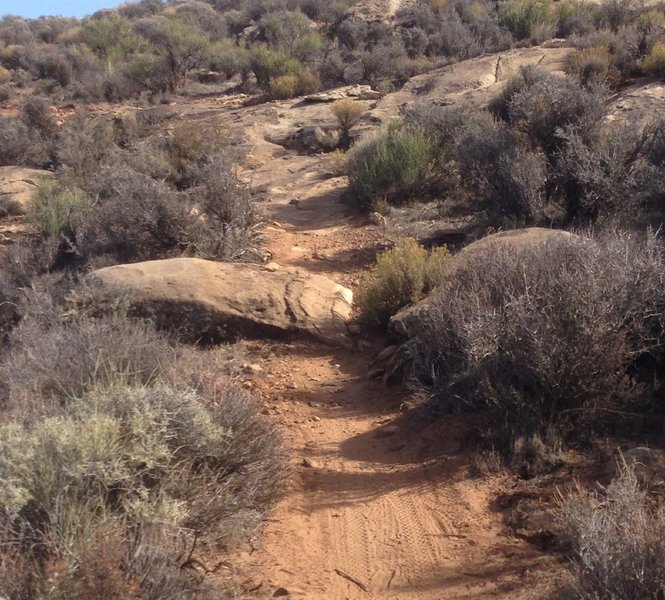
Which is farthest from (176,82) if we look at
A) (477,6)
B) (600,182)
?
(600,182)

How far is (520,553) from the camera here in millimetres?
3516

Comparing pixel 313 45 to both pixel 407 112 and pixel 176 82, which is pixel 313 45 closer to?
pixel 176 82

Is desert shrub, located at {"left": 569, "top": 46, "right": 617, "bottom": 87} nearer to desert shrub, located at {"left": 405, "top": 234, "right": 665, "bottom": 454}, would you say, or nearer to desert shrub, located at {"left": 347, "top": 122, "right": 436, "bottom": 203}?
desert shrub, located at {"left": 347, "top": 122, "right": 436, "bottom": 203}

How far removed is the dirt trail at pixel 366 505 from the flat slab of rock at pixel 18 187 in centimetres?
716

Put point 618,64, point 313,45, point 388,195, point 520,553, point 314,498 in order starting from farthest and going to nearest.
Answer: point 313,45 → point 618,64 → point 388,195 → point 314,498 → point 520,553

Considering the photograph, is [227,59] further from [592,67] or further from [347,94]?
[592,67]

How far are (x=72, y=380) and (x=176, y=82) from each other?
754 inches

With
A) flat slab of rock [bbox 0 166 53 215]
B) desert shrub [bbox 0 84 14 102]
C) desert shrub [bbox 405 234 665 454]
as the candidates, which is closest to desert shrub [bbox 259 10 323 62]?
desert shrub [bbox 0 84 14 102]

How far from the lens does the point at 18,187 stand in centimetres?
1259

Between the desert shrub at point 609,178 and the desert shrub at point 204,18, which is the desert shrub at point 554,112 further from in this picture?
the desert shrub at point 204,18

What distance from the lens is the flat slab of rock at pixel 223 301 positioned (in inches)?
253

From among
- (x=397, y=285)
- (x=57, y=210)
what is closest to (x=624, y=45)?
(x=397, y=285)

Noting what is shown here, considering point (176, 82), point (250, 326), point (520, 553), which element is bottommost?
point (520, 553)

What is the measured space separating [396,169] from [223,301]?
460 centimetres
